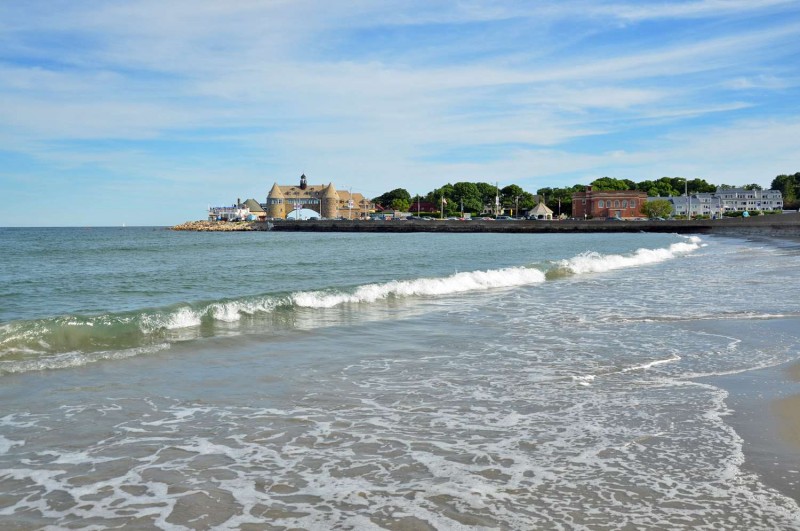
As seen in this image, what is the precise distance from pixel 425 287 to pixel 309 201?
169m

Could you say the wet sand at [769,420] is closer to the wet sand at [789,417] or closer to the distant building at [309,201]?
the wet sand at [789,417]

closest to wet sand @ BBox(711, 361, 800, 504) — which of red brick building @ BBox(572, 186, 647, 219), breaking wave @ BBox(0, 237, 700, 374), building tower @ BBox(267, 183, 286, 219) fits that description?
breaking wave @ BBox(0, 237, 700, 374)

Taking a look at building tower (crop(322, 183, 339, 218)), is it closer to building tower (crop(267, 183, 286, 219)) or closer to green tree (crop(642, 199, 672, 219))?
building tower (crop(267, 183, 286, 219))

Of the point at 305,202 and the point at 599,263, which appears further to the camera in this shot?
the point at 305,202

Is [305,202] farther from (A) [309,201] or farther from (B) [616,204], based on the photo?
(B) [616,204]

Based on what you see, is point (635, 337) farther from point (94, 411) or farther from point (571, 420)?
point (94, 411)

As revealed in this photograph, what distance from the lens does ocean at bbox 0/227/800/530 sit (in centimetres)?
457

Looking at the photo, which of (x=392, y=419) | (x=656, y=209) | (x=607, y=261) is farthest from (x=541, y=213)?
(x=392, y=419)

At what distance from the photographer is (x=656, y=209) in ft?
463

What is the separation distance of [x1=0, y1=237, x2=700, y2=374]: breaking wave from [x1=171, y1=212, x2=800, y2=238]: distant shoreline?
→ 6258 centimetres

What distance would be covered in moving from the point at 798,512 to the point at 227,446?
174 inches

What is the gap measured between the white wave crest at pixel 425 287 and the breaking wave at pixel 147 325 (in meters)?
0.03

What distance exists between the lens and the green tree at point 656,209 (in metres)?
140

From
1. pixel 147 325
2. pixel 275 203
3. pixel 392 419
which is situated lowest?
pixel 392 419
